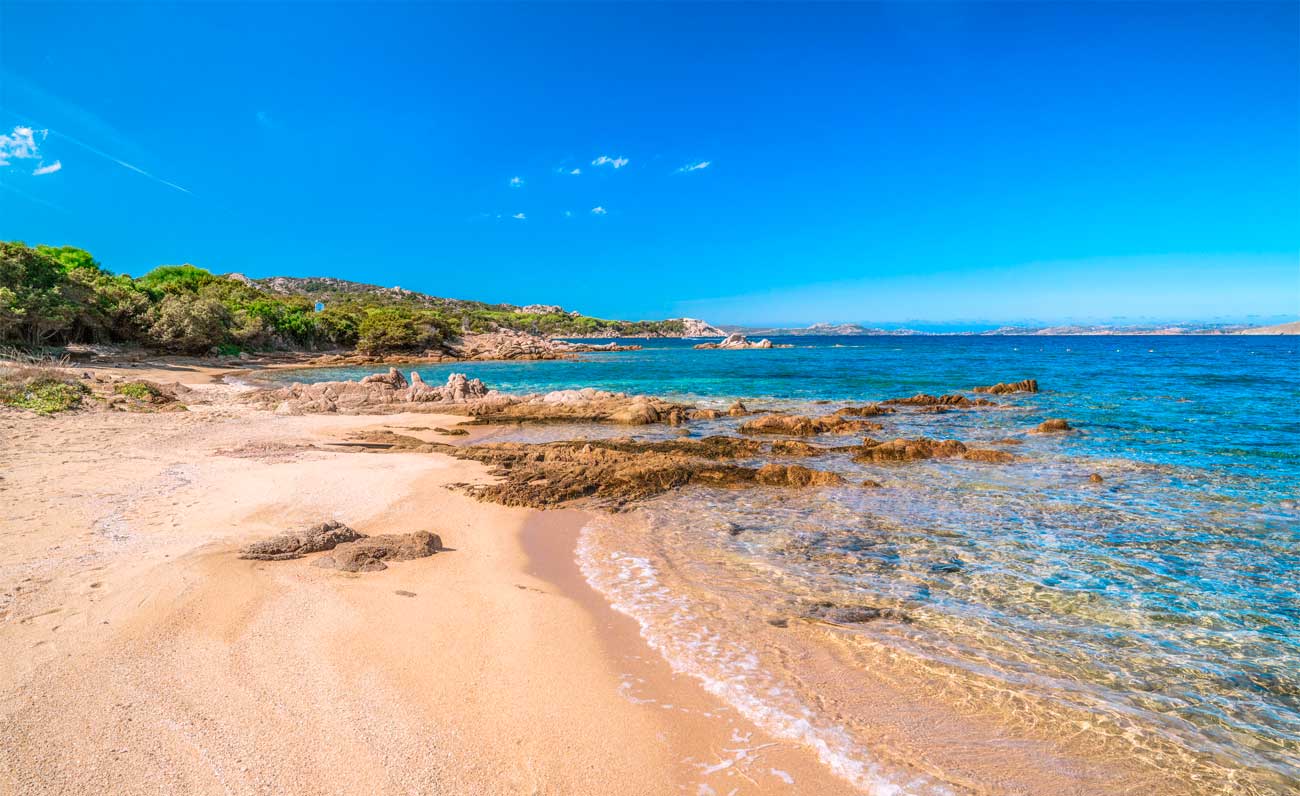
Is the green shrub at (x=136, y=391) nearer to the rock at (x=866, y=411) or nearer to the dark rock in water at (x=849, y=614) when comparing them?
the dark rock in water at (x=849, y=614)

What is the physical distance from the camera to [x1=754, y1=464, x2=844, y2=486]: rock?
11.2 m

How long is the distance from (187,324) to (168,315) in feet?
4.02

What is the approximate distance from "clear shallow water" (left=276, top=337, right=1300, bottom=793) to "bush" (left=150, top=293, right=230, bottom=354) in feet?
153

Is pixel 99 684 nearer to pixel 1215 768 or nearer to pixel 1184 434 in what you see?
pixel 1215 768

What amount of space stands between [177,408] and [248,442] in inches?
301

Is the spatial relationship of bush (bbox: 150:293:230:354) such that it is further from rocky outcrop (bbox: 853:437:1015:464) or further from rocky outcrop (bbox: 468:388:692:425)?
rocky outcrop (bbox: 853:437:1015:464)

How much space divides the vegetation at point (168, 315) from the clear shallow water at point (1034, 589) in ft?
126

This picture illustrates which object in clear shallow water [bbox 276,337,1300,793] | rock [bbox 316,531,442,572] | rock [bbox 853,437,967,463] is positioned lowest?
clear shallow water [bbox 276,337,1300,793]

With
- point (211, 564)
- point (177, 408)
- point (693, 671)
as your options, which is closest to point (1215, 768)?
point (693, 671)

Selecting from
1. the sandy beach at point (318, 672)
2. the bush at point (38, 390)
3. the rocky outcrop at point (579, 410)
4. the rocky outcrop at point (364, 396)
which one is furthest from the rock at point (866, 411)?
the bush at point (38, 390)

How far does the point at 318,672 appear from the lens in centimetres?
438

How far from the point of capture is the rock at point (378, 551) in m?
6.46

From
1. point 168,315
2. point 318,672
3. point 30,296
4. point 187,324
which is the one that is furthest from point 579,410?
point 168,315

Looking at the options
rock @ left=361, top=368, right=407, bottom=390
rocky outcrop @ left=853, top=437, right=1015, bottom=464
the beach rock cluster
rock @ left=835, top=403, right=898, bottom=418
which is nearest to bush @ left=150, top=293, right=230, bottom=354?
rock @ left=361, top=368, right=407, bottom=390
